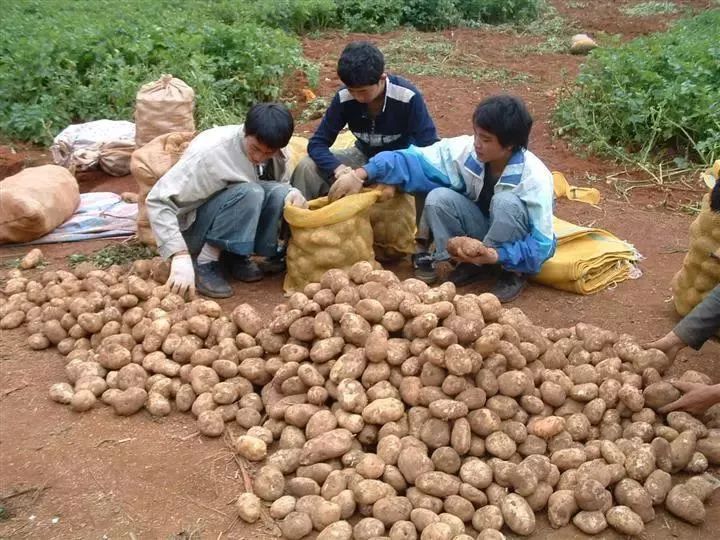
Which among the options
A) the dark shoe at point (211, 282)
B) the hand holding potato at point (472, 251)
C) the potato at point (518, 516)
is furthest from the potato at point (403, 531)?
the dark shoe at point (211, 282)

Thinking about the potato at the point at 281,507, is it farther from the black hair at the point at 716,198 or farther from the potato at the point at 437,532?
the black hair at the point at 716,198

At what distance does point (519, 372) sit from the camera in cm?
257

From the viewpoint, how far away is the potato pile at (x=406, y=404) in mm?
2258

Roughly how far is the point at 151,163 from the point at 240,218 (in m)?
0.70

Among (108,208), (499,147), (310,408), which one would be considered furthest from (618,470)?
(108,208)

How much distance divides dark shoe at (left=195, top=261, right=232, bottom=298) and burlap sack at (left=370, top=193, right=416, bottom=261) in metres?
0.85

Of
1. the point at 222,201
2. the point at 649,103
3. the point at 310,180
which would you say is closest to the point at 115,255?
the point at 222,201

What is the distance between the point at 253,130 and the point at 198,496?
5.54ft

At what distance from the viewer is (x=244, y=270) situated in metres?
3.81

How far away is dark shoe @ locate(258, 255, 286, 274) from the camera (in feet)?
12.8

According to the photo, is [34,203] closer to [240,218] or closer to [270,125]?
[240,218]

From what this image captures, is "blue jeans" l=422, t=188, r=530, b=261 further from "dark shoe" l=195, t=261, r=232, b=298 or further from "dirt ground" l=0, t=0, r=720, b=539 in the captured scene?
"dark shoe" l=195, t=261, r=232, b=298

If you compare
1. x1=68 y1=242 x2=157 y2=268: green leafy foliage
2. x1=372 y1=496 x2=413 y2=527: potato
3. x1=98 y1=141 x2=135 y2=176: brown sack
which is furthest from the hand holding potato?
x1=98 y1=141 x2=135 y2=176: brown sack

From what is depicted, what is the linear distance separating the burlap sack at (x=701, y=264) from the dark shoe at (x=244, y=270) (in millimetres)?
2105
